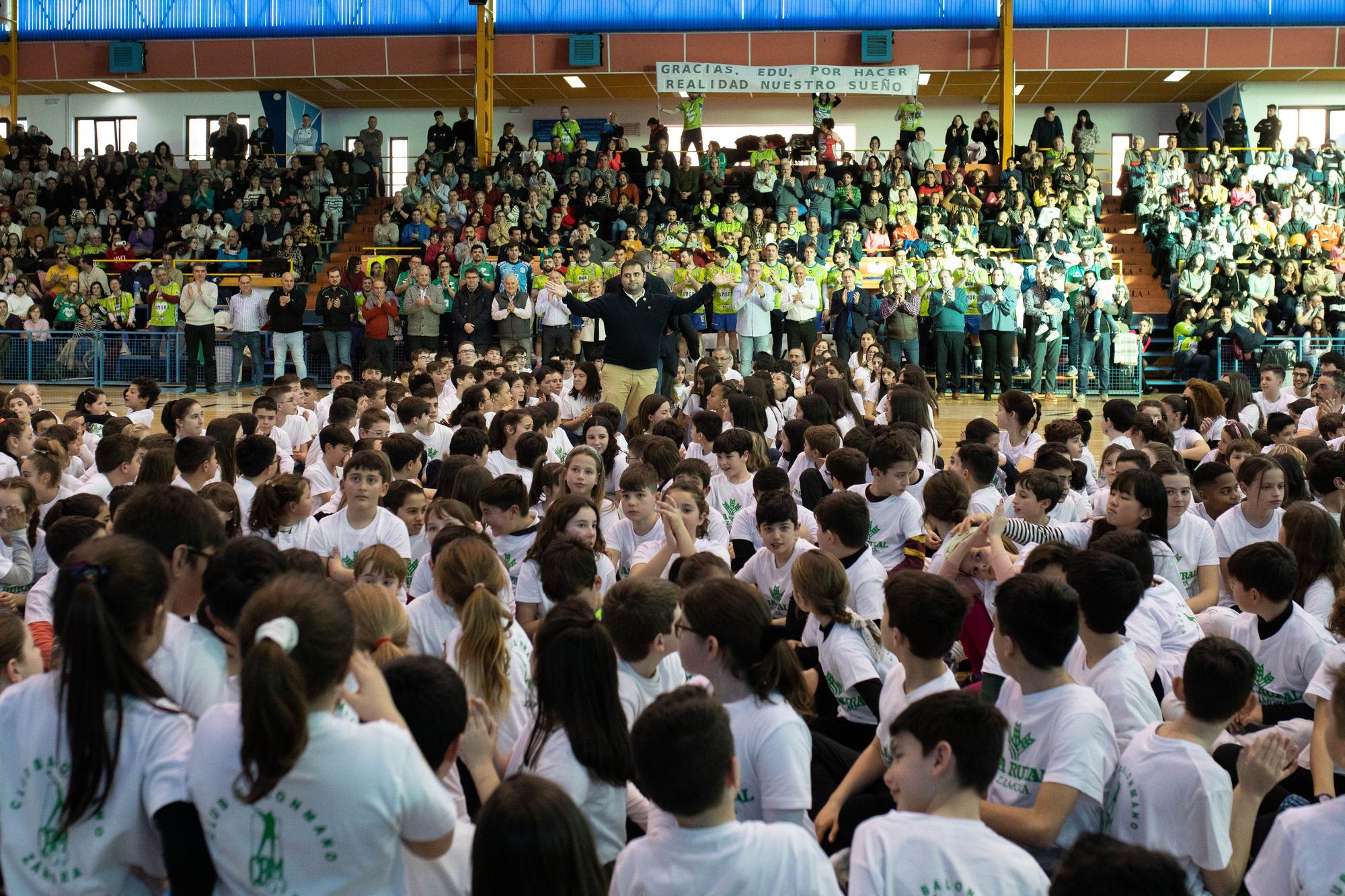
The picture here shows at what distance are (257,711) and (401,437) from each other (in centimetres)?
476

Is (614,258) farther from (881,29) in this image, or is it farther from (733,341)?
(881,29)

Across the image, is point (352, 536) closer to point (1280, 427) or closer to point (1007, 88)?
point (1280, 427)

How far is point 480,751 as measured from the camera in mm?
3084

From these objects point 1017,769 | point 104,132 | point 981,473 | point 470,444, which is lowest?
point 1017,769

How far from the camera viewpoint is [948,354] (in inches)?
718

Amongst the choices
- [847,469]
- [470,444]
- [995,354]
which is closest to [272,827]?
[847,469]

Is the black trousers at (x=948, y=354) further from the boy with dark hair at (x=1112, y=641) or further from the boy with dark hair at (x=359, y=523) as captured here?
the boy with dark hair at (x=1112, y=641)

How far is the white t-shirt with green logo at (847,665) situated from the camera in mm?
4051

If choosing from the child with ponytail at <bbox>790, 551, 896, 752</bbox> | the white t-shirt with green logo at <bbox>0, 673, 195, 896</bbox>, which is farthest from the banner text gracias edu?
the white t-shirt with green logo at <bbox>0, 673, 195, 896</bbox>

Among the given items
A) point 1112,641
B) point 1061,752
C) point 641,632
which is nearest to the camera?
point 1061,752

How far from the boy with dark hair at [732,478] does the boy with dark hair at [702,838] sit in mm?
4357

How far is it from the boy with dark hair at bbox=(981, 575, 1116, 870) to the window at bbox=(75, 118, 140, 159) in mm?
29679

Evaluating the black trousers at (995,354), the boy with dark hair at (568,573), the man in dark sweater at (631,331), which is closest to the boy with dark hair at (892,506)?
the boy with dark hair at (568,573)

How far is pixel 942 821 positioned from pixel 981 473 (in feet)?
12.9
